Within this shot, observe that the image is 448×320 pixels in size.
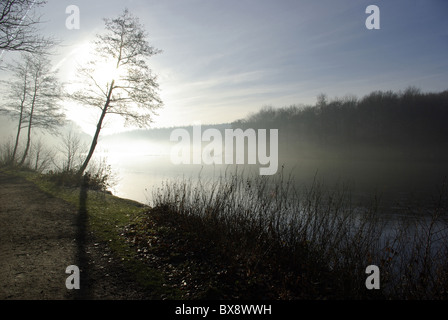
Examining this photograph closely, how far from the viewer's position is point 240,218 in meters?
7.29

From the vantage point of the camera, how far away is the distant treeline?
6300cm

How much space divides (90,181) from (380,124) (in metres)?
80.0

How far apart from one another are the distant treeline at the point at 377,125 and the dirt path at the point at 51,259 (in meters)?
74.1

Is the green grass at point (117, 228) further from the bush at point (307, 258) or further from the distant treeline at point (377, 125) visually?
the distant treeline at point (377, 125)

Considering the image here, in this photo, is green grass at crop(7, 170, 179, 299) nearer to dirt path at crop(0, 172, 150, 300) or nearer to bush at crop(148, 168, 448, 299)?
dirt path at crop(0, 172, 150, 300)

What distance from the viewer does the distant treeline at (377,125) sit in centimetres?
6300

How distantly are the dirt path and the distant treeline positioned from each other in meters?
74.1

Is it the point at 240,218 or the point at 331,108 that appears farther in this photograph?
the point at 331,108

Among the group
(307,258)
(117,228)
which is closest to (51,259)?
(117,228)

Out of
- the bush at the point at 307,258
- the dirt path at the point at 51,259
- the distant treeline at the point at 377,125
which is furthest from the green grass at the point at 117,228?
the distant treeline at the point at 377,125

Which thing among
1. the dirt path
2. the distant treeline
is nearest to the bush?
the dirt path
